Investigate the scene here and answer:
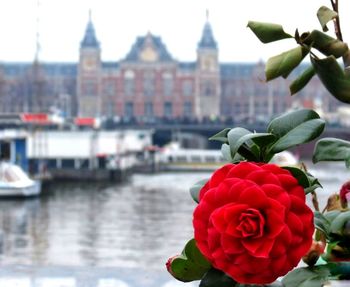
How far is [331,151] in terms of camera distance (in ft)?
1.57

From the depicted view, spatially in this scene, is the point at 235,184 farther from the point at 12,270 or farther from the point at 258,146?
the point at 12,270

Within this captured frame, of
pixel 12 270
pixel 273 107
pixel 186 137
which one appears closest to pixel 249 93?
pixel 273 107

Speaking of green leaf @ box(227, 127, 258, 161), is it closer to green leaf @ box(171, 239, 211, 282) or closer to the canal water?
green leaf @ box(171, 239, 211, 282)

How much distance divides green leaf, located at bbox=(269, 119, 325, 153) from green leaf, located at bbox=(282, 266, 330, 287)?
68 mm

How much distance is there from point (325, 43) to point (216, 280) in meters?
0.14

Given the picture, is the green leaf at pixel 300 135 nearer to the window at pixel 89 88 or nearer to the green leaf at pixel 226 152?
the green leaf at pixel 226 152

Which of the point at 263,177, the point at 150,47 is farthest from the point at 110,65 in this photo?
the point at 263,177

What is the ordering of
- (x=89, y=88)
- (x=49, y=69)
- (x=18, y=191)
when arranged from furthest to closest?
(x=49, y=69) < (x=89, y=88) < (x=18, y=191)

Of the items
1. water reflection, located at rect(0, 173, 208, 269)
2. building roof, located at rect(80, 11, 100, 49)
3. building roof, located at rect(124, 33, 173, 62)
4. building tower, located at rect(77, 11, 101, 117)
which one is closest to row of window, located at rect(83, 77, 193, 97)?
building tower, located at rect(77, 11, 101, 117)

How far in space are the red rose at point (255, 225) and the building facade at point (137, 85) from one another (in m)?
33.5

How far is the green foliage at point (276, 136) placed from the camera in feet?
1.49

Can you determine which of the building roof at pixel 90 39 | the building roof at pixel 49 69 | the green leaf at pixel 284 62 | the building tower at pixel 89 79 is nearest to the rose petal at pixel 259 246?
the green leaf at pixel 284 62

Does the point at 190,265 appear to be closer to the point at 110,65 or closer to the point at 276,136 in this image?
the point at 276,136

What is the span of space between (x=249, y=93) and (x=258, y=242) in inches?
1410
